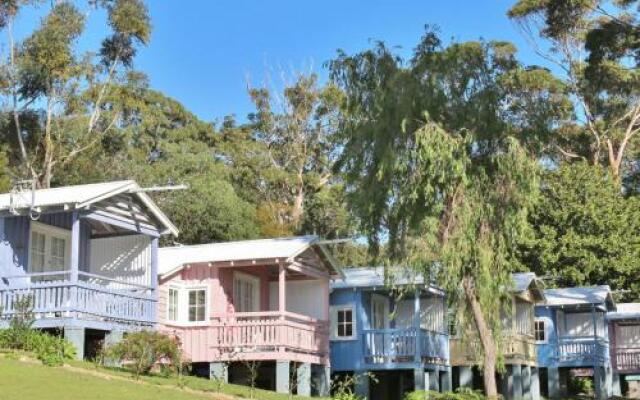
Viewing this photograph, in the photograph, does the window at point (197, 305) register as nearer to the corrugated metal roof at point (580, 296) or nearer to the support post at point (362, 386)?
the support post at point (362, 386)

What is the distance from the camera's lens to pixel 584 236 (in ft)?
153

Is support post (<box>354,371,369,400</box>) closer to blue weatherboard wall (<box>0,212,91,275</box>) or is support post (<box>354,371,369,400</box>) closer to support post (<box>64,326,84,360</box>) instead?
support post (<box>64,326,84,360</box>)

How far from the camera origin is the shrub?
21844 mm

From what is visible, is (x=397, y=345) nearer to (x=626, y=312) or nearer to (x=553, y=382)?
A: (x=553, y=382)

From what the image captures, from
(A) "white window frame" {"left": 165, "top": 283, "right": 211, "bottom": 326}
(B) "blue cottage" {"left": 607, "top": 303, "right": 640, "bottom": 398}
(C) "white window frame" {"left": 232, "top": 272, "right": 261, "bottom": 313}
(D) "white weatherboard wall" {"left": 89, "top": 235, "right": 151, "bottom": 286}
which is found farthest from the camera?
(B) "blue cottage" {"left": 607, "top": 303, "right": 640, "bottom": 398}

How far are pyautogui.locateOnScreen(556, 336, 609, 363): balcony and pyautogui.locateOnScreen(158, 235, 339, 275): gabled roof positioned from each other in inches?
583

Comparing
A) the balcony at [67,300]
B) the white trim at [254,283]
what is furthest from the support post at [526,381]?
the balcony at [67,300]

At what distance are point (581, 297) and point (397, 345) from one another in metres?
12.9

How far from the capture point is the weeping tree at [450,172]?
79.1ft

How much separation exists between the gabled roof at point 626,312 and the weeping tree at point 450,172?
2022 centimetres

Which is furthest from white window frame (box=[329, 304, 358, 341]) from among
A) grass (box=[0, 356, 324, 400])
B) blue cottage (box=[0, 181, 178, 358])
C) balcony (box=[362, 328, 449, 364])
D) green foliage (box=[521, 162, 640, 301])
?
green foliage (box=[521, 162, 640, 301])

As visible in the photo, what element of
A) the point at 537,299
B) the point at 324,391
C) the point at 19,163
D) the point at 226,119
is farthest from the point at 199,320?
the point at 226,119

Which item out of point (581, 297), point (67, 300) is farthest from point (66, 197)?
point (581, 297)

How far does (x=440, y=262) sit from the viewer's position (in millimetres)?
24500
